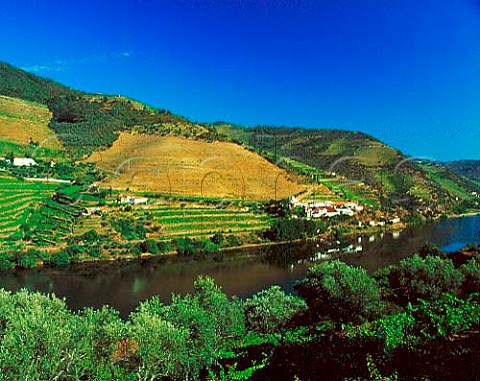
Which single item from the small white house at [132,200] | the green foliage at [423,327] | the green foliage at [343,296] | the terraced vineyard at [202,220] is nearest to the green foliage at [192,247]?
the terraced vineyard at [202,220]

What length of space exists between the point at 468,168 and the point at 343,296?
135845 mm

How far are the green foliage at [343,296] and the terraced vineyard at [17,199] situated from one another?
2677cm

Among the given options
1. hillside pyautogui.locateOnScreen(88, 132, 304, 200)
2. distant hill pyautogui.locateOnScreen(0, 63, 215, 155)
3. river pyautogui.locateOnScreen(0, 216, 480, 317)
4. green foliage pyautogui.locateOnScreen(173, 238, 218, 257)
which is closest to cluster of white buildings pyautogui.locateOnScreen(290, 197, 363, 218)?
hillside pyautogui.locateOnScreen(88, 132, 304, 200)

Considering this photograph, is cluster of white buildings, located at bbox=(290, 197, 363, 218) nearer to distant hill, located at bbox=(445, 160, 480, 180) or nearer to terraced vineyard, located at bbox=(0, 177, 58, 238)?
terraced vineyard, located at bbox=(0, 177, 58, 238)

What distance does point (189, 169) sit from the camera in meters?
58.8

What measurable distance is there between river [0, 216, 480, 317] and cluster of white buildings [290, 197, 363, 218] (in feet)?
24.7

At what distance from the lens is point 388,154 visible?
10569cm

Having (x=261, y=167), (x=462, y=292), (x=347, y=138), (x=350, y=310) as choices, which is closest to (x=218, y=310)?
(x=350, y=310)

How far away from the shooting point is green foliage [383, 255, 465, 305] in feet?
63.2

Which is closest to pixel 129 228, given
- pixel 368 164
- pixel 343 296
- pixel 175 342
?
pixel 343 296

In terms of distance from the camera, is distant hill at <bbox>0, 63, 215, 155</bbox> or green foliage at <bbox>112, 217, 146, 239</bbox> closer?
green foliage at <bbox>112, 217, 146, 239</bbox>

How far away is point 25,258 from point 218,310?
22.6 metres

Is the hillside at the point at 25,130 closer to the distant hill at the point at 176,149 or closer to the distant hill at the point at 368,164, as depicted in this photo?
the distant hill at the point at 176,149

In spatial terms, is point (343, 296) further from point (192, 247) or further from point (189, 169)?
point (189, 169)
